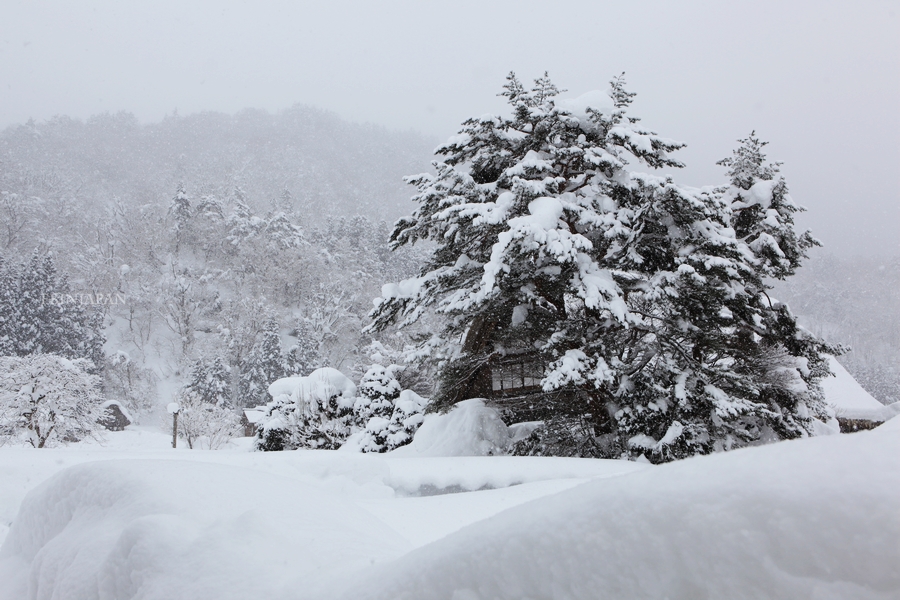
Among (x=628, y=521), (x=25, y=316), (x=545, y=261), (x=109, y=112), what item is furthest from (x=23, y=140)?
(x=628, y=521)

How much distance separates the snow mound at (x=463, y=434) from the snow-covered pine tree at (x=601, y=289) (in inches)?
17.5

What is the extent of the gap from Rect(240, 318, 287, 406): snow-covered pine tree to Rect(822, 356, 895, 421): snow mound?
32512 millimetres

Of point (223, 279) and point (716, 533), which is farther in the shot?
point (223, 279)

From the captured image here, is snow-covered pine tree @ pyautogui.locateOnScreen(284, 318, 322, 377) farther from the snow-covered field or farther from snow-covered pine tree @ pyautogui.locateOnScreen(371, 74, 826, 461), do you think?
the snow-covered field

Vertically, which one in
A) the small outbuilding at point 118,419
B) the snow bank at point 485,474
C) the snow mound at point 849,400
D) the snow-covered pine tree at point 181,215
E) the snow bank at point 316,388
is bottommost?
the small outbuilding at point 118,419

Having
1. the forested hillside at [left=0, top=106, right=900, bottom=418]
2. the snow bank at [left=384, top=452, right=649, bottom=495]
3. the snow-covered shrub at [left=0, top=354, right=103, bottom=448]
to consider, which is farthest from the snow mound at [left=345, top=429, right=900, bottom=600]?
the forested hillside at [left=0, top=106, right=900, bottom=418]

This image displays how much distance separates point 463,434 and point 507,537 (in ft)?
33.4

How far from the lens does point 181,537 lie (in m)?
1.84

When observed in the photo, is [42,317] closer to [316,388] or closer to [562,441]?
[316,388]

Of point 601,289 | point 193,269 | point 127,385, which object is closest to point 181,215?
point 193,269

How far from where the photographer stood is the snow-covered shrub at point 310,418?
13898 millimetres

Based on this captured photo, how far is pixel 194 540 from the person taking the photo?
71.6 inches

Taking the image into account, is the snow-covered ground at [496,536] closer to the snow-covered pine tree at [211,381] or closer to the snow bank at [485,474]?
the snow bank at [485,474]

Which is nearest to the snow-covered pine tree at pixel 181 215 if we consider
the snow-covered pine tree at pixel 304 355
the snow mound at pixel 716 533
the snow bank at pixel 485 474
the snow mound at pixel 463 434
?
the snow-covered pine tree at pixel 304 355
